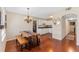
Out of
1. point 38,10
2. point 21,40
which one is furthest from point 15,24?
point 38,10

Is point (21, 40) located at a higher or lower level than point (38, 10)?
lower

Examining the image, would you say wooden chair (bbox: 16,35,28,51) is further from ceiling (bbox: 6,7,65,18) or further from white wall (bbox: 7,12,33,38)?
ceiling (bbox: 6,7,65,18)

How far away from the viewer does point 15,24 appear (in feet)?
5.00

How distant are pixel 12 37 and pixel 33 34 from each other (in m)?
0.48

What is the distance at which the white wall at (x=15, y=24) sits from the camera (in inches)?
57.4

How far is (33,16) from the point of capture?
167 centimetres

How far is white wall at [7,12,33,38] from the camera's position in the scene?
146cm

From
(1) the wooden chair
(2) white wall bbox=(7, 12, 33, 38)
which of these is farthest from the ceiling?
(1) the wooden chair

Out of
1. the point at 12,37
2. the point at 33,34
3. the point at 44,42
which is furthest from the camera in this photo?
the point at 44,42

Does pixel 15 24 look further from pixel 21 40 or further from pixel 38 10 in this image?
pixel 38 10

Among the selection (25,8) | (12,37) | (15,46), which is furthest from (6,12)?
(15,46)

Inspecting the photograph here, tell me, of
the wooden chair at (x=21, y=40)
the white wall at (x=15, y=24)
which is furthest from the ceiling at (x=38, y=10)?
the wooden chair at (x=21, y=40)

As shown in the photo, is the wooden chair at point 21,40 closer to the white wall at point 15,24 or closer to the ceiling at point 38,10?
the white wall at point 15,24
